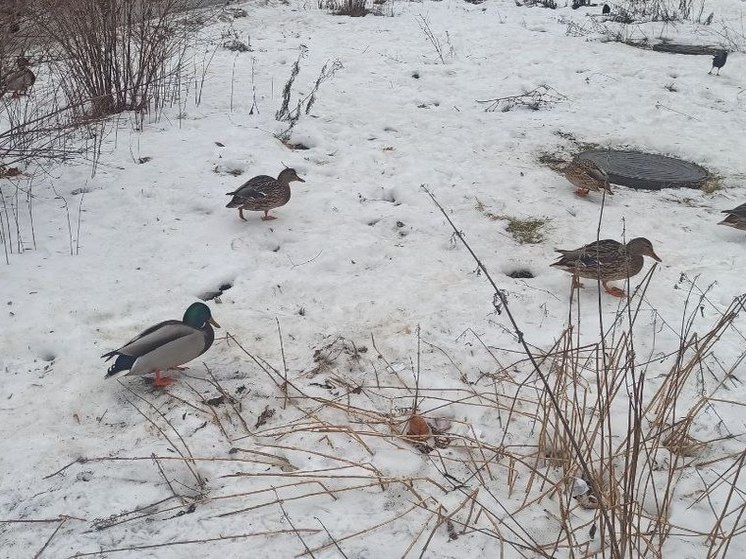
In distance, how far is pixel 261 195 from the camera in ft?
15.9

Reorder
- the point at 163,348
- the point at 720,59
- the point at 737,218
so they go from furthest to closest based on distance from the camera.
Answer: the point at 720,59 → the point at 737,218 → the point at 163,348

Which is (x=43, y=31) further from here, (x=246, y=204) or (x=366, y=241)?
(x=366, y=241)

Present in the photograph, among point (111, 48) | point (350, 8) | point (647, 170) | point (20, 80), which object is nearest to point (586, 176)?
point (647, 170)

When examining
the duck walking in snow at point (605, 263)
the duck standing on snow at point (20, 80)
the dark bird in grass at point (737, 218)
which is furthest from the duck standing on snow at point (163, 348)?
the dark bird in grass at point (737, 218)

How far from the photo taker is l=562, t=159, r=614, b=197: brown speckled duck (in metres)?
5.26

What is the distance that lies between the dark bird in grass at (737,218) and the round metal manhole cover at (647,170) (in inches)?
37.1

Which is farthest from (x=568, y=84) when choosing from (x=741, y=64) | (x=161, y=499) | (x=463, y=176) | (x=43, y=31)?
(x=161, y=499)

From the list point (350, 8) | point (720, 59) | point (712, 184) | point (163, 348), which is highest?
point (350, 8)

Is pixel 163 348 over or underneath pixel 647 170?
underneath

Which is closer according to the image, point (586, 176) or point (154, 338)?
point (154, 338)

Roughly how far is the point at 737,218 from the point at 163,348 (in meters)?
4.29

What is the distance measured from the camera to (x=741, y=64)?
28.3 feet

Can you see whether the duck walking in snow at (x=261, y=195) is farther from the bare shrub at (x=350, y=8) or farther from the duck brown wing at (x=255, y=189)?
the bare shrub at (x=350, y=8)

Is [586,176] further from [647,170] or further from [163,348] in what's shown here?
[163,348]
